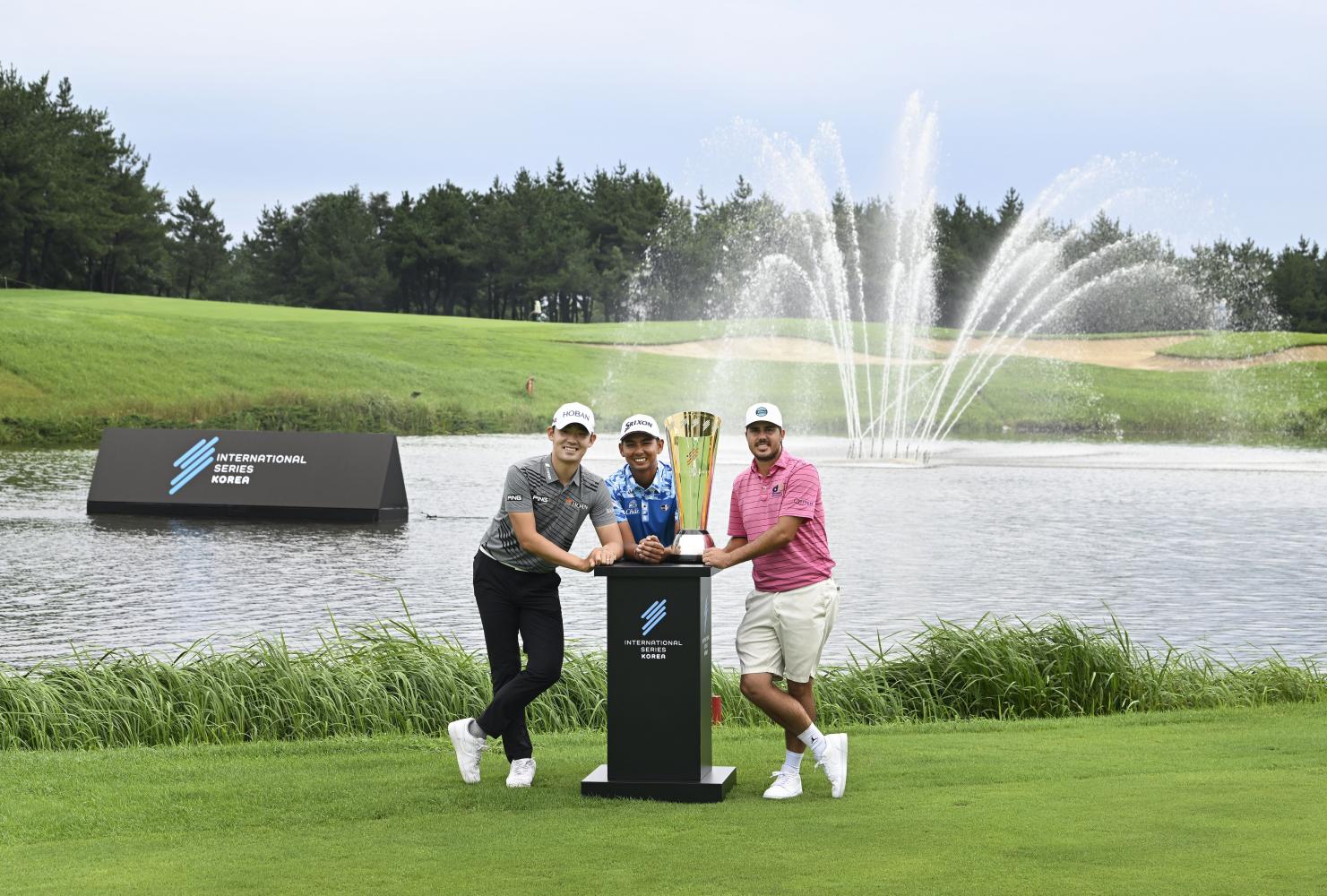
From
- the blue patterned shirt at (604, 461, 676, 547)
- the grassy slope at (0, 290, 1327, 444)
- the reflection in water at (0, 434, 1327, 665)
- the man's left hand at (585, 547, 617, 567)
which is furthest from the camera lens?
the grassy slope at (0, 290, 1327, 444)

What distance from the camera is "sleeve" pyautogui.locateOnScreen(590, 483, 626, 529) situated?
296 inches

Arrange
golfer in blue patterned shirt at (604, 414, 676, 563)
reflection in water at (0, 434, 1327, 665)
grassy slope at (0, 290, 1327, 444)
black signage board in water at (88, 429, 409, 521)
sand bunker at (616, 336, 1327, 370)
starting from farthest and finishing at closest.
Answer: sand bunker at (616, 336, 1327, 370)
grassy slope at (0, 290, 1327, 444)
black signage board in water at (88, 429, 409, 521)
reflection in water at (0, 434, 1327, 665)
golfer in blue patterned shirt at (604, 414, 676, 563)

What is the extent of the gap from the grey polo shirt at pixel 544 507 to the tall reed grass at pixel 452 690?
250 centimetres

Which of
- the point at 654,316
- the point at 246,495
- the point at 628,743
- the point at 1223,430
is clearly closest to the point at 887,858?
the point at 628,743

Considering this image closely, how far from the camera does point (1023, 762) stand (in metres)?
7.95

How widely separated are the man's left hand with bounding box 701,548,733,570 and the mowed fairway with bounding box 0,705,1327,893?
1129 mm

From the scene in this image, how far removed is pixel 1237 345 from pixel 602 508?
73.4m

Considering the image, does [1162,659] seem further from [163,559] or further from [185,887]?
[163,559]

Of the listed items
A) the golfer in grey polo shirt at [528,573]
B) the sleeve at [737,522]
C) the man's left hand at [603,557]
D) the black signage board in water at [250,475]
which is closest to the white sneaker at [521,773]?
the golfer in grey polo shirt at [528,573]

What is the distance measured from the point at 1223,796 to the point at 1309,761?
128cm

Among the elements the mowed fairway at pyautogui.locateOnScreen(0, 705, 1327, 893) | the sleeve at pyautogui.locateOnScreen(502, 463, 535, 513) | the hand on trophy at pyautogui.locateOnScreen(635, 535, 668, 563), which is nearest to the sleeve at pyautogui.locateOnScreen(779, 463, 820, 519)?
the hand on trophy at pyautogui.locateOnScreen(635, 535, 668, 563)

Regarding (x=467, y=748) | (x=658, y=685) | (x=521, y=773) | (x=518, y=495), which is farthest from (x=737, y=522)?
(x=467, y=748)

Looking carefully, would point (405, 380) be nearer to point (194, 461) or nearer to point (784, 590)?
point (194, 461)

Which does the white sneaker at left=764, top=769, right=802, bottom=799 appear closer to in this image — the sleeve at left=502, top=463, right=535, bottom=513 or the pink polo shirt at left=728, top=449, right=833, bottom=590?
the pink polo shirt at left=728, top=449, right=833, bottom=590
